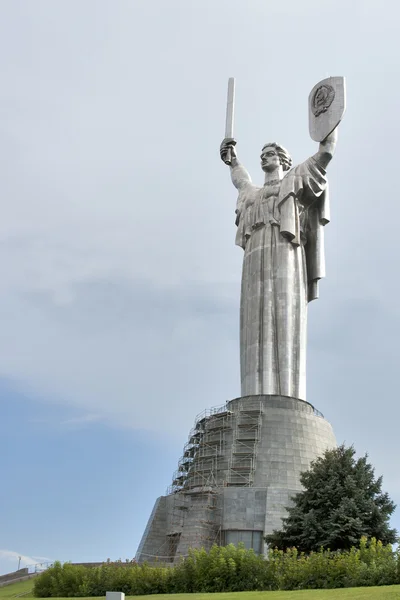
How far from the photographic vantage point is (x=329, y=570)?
14.6 m

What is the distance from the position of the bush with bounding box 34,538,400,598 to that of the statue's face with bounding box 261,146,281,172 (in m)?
18.6

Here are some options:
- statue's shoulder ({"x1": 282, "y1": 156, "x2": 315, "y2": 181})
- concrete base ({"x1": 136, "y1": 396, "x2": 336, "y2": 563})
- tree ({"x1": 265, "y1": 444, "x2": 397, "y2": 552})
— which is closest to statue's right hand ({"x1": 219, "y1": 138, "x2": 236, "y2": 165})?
statue's shoulder ({"x1": 282, "y1": 156, "x2": 315, "y2": 181})

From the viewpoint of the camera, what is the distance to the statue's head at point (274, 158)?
104ft

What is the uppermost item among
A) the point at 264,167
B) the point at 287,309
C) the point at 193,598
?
the point at 264,167

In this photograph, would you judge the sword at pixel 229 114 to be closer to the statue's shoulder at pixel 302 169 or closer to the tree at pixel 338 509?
the statue's shoulder at pixel 302 169

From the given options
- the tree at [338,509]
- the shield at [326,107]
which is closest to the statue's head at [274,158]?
the shield at [326,107]

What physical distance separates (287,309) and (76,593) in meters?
14.9

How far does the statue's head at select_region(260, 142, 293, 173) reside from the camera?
31.8m

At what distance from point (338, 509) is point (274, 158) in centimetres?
1711

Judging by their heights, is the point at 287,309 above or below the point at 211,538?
above

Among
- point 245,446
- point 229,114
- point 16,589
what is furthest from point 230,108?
point 16,589

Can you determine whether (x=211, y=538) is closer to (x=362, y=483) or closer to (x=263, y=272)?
(x=362, y=483)

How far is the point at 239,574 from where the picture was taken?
620 inches

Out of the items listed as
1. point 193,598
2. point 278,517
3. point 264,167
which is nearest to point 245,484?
point 278,517
